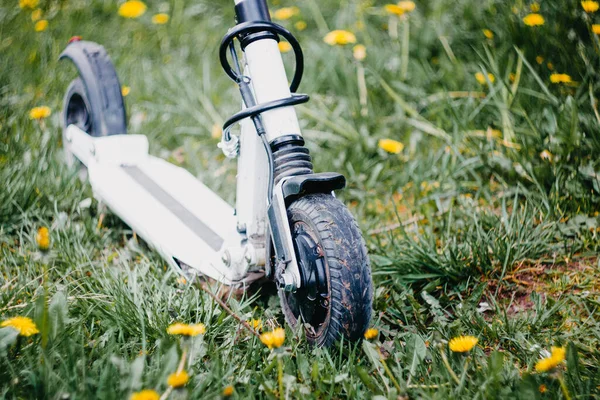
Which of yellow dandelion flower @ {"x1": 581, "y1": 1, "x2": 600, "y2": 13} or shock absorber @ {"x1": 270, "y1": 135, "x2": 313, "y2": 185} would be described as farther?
yellow dandelion flower @ {"x1": 581, "y1": 1, "x2": 600, "y2": 13}

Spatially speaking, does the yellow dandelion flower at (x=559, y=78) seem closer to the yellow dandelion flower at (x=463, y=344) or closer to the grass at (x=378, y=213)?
the grass at (x=378, y=213)

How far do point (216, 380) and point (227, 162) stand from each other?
1567 mm

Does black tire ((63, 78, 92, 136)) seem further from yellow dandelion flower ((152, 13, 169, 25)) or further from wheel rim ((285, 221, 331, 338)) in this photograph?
wheel rim ((285, 221, 331, 338))

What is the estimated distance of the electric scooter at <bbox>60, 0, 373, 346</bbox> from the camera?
118cm

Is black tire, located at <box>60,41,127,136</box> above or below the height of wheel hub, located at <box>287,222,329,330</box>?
above

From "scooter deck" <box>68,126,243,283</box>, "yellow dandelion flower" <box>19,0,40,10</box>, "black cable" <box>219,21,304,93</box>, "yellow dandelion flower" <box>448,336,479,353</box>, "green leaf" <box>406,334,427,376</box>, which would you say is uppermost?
"yellow dandelion flower" <box>19,0,40,10</box>

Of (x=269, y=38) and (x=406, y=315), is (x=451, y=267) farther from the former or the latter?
(x=269, y=38)

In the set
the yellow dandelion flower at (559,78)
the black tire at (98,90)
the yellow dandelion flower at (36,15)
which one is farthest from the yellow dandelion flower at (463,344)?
the yellow dandelion flower at (36,15)

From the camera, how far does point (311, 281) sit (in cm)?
122

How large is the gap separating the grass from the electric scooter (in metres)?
0.09

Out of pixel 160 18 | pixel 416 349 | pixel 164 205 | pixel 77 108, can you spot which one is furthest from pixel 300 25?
pixel 416 349

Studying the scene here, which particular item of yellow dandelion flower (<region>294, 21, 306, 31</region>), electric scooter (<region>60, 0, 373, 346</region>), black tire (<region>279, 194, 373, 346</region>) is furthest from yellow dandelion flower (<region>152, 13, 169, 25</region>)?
black tire (<region>279, 194, 373, 346</region>)

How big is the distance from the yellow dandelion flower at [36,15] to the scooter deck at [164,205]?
61.3 inches

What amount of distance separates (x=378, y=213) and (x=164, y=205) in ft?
2.73
